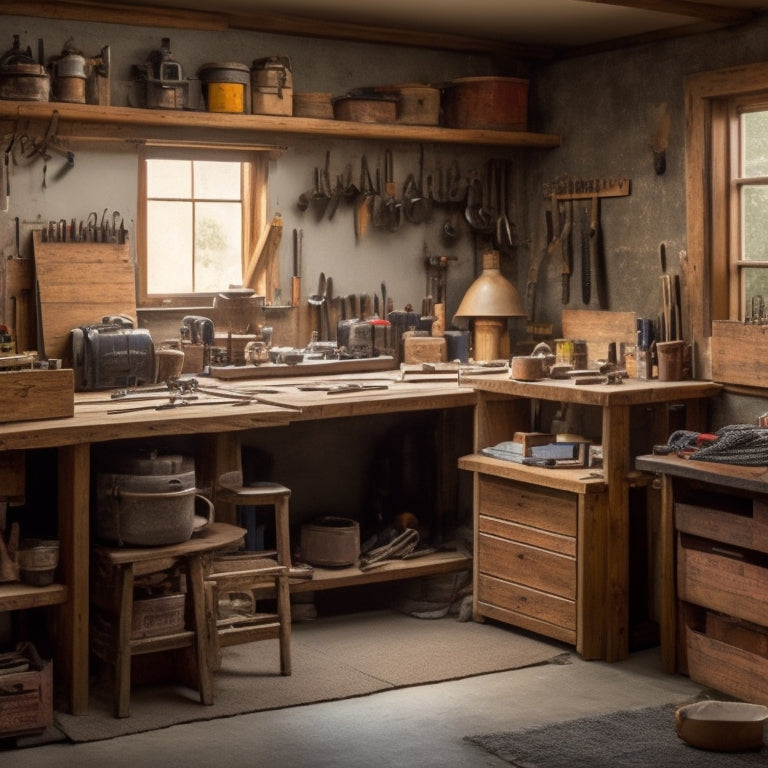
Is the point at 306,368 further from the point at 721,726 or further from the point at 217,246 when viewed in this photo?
the point at 721,726

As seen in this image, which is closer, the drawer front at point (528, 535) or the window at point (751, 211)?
the drawer front at point (528, 535)

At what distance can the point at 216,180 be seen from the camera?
21.9ft

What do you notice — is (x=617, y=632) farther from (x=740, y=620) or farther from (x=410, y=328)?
(x=410, y=328)

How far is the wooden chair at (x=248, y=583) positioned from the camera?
5.19 metres

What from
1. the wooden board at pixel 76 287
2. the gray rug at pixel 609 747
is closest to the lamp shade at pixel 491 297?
the wooden board at pixel 76 287

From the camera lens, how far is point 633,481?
18.4 ft

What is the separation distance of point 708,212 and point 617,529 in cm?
154

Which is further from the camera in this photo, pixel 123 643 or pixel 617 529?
pixel 617 529

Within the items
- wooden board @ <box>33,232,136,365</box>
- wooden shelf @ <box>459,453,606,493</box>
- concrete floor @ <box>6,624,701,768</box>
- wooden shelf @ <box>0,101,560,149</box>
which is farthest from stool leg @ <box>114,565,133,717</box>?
wooden shelf @ <box>0,101,560,149</box>

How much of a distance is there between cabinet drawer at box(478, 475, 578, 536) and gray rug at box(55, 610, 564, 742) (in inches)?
20.5

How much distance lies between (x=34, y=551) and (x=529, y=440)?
7.09 ft

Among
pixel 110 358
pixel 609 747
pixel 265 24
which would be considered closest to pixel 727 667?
pixel 609 747

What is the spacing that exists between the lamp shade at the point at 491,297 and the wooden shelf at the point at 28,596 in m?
2.90

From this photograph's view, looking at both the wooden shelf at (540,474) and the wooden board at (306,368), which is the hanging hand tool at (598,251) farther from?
the wooden shelf at (540,474)
